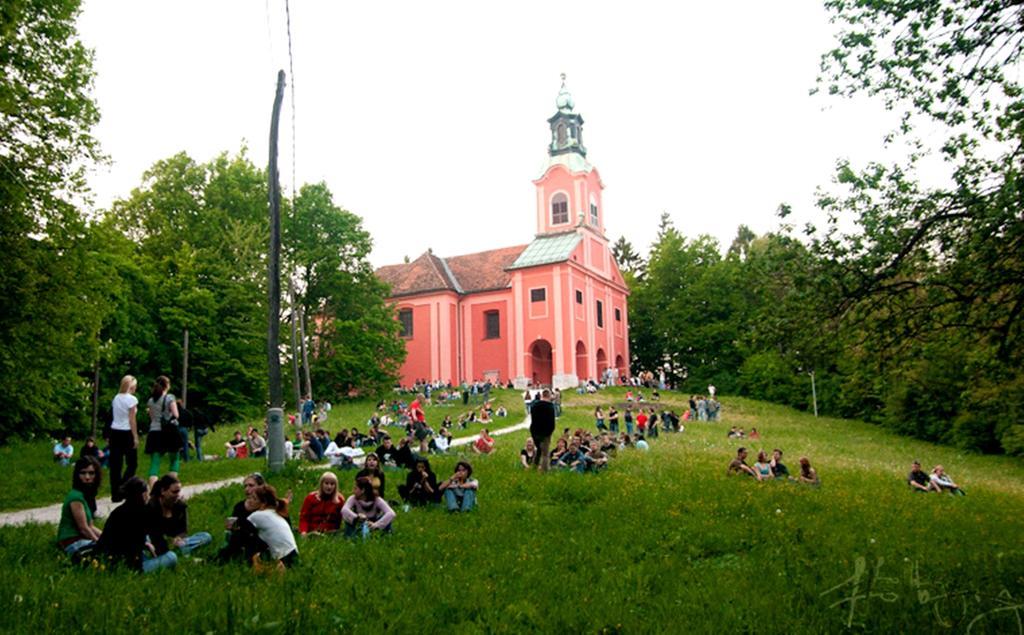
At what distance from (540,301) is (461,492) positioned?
1514 inches

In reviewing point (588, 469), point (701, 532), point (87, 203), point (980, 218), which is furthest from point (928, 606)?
point (87, 203)

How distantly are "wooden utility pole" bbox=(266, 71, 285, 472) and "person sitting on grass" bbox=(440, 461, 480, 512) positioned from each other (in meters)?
3.25

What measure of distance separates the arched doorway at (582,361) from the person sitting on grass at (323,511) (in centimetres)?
4060

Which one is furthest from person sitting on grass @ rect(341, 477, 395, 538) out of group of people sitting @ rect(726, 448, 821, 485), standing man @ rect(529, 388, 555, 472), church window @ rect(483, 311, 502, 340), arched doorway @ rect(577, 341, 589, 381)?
church window @ rect(483, 311, 502, 340)

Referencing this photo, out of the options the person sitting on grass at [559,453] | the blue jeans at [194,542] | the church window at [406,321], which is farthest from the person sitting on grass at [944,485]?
the church window at [406,321]

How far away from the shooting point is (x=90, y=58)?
19594 millimetres

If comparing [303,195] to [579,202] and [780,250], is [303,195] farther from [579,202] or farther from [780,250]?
[780,250]

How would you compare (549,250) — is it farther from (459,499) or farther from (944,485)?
(459,499)

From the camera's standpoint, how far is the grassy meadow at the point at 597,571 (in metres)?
5.54

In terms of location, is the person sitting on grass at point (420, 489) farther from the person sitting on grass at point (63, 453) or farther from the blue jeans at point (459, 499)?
the person sitting on grass at point (63, 453)

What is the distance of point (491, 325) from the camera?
171 feet

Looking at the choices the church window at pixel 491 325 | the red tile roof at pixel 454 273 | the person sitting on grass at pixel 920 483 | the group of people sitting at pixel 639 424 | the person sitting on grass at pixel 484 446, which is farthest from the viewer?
the red tile roof at pixel 454 273

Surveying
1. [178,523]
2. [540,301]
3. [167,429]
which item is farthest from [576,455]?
[540,301]

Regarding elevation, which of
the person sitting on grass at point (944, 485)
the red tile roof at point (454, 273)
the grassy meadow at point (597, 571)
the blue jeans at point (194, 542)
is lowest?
the person sitting on grass at point (944, 485)
